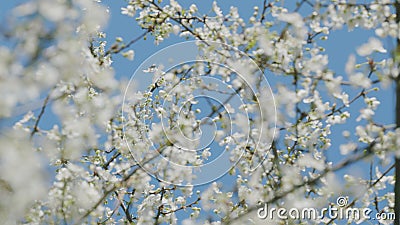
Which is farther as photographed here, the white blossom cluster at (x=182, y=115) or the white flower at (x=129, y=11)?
the white flower at (x=129, y=11)

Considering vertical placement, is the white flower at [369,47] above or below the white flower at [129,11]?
below

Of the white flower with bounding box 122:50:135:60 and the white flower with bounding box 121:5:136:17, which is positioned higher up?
the white flower with bounding box 121:5:136:17

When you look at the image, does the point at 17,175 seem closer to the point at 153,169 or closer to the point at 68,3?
the point at 68,3

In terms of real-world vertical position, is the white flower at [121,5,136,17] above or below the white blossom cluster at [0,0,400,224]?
above

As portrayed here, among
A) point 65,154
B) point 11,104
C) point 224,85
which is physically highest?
point 224,85

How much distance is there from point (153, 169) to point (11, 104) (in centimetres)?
174

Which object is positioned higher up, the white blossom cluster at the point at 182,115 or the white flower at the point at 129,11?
the white flower at the point at 129,11

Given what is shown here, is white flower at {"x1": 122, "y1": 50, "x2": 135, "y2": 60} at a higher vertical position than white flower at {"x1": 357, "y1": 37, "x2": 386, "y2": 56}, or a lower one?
higher

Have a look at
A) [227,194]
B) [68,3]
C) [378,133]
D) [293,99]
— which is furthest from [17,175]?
[227,194]

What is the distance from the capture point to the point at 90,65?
2.74 metres

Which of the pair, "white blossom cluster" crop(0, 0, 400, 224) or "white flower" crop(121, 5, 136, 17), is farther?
Answer: "white flower" crop(121, 5, 136, 17)

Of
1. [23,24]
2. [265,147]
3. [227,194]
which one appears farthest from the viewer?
[227,194]

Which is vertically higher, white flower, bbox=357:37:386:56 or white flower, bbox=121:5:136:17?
white flower, bbox=121:5:136:17

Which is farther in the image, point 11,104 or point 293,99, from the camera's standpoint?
point 293,99
